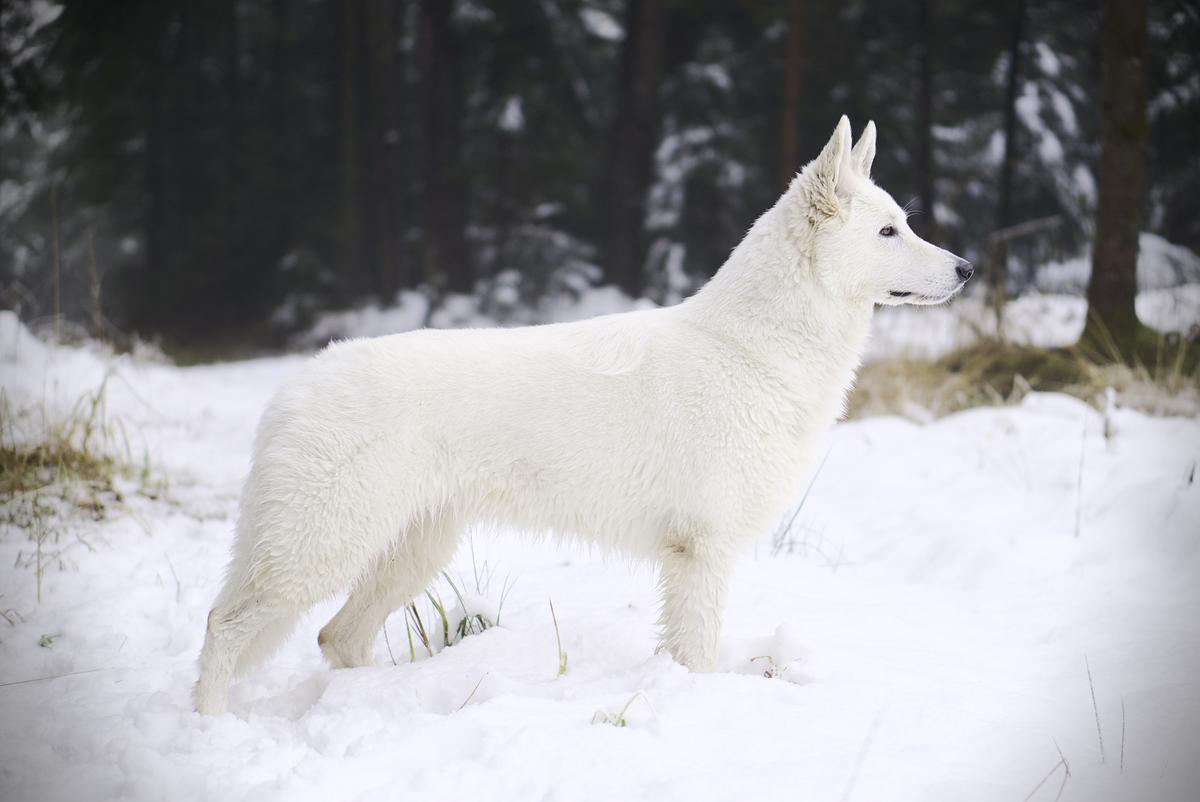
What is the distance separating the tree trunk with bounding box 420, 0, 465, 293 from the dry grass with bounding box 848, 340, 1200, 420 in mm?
9589

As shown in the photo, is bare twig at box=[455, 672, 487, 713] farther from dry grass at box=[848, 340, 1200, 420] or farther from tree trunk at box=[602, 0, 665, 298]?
tree trunk at box=[602, 0, 665, 298]

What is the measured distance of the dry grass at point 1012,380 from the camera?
23.0 feet

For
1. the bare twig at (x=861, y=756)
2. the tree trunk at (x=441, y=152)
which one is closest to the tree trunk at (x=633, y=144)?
the tree trunk at (x=441, y=152)

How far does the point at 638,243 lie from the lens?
51.1 feet

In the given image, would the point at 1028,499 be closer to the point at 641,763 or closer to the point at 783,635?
the point at 783,635

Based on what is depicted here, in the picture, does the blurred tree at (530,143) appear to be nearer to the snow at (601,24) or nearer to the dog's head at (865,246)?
the snow at (601,24)

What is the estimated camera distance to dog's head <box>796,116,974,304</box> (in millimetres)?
3494

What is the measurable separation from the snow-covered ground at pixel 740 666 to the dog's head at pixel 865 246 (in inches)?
56.8

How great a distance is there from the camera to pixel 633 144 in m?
14.9

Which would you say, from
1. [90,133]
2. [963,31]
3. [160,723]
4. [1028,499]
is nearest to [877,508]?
[1028,499]

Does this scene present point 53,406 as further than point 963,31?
No

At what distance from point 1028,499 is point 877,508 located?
905 millimetres

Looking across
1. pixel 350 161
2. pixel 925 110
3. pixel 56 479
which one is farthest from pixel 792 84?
pixel 56 479

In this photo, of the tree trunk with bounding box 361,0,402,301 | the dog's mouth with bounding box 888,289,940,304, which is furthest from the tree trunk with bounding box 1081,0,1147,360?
the tree trunk with bounding box 361,0,402,301
